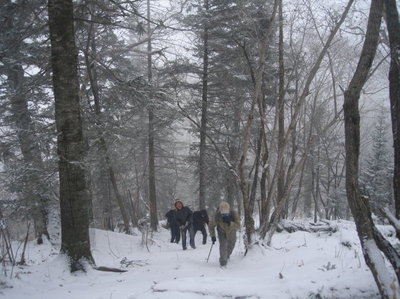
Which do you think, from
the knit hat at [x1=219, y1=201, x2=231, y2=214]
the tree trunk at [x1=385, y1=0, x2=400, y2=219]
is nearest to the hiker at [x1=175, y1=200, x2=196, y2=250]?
the knit hat at [x1=219, y1=201, x2=231, y2=214]

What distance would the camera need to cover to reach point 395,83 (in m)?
5.20

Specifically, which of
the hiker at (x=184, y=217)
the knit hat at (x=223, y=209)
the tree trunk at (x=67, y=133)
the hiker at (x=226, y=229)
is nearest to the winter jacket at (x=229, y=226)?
the hiker at (x=226, y=229)

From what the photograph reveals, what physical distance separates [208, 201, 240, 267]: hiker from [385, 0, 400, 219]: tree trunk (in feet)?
11.7

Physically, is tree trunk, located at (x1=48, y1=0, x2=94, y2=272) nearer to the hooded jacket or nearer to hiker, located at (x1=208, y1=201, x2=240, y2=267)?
hiker, located at (x1=208, y1=201, x2=240, y2=267)

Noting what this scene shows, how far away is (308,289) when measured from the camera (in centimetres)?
475

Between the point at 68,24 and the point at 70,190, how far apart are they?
307 cm

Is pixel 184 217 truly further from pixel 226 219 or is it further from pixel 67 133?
pixel 67 133

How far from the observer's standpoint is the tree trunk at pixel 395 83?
4996 mm

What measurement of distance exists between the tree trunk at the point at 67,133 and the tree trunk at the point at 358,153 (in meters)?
4.52

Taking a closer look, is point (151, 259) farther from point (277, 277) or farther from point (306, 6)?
point (306, 6)

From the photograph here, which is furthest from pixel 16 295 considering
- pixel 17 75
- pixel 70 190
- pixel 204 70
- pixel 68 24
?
pixel 204 70

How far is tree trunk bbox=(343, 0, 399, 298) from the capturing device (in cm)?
420

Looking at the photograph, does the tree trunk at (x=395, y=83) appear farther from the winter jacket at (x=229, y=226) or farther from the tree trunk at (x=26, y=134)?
the tree trunk at (x=26, y=134)

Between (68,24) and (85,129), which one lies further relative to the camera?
(85,129)
